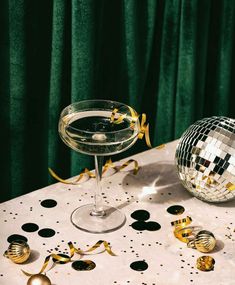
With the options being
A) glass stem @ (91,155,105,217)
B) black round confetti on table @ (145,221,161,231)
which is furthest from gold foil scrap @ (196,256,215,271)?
glass stem @ (91,155,105,217)

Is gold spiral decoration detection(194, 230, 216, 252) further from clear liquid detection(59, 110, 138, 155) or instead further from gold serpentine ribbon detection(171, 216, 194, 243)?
clear liquid detection(59, 110, 138, 155)

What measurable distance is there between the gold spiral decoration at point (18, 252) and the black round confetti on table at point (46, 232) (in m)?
0.09

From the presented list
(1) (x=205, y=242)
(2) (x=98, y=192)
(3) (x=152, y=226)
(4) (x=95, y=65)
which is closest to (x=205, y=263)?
(1) (x=205, y=242)

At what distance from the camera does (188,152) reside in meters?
1.17

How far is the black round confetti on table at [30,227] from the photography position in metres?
1.07

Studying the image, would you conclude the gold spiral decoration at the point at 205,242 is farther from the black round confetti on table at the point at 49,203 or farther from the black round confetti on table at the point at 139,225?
the black round confetti on table at the point at 49,203

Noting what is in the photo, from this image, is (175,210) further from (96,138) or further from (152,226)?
(96,138)

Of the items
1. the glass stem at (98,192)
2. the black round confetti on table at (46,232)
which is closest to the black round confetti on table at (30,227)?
the black round confetti on table at (46,232)

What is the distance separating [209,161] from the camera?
1.14m

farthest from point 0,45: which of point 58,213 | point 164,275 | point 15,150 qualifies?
point 164,275

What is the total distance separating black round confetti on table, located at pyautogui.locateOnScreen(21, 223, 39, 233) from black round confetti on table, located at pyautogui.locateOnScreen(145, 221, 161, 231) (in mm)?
224

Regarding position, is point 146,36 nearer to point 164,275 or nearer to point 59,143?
point 59,143

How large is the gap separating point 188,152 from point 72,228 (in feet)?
0.99

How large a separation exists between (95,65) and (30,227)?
579 mm
